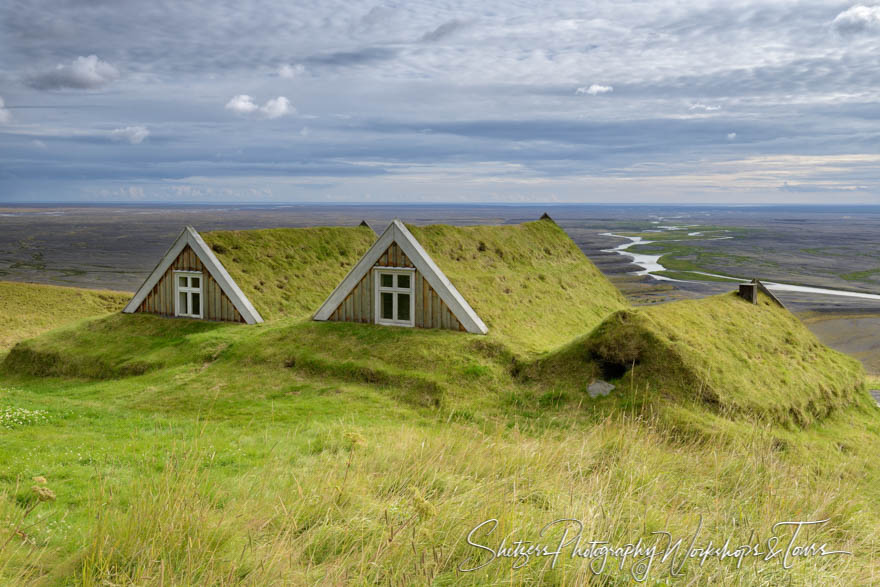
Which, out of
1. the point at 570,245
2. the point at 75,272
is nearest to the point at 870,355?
the point at 570,245

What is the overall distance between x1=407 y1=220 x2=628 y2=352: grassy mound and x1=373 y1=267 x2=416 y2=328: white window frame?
1.16m

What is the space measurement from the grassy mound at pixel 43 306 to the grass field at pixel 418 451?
1685 cm

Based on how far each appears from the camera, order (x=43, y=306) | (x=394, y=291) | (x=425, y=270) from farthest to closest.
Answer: (x=43, y=306), (x=394, y=291), (x=425, y=270)

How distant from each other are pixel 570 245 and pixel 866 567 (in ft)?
75.0

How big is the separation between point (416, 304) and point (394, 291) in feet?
2.83

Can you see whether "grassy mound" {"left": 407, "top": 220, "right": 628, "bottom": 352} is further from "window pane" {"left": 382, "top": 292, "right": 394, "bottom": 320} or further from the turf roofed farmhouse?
"window pane" {"left": 382, "top": 292, "right": 394, "bottom": 320}

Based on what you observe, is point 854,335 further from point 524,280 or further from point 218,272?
point 218,272

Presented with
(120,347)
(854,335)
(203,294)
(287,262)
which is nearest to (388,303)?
(203,294)

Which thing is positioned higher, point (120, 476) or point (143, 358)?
point (120, 476)

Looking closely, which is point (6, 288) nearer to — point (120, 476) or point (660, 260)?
point (120, 476)

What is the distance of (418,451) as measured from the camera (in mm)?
7379

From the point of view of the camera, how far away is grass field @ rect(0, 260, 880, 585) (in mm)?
4898

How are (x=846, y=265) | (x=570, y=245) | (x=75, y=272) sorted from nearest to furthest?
(x=570, y=245)
(x=75, y=272)
(x=846, y=265)

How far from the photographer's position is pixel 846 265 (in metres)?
87.6
